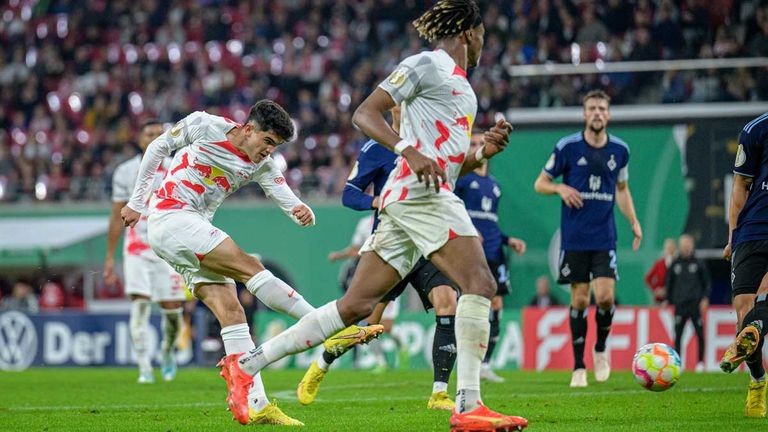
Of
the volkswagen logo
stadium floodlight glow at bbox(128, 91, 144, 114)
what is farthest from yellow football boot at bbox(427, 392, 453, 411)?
stadium floodlight glow at bbox(128, 91, 144, 114)

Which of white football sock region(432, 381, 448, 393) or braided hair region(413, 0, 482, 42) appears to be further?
white football sock region(432, 381, 448, 393)

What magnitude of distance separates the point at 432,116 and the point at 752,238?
7.63 feet

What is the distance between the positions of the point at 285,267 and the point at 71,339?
5.16 metres

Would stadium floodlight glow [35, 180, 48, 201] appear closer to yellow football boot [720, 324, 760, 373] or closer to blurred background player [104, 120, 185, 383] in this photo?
blurred background player [104, 120, 185, 383]

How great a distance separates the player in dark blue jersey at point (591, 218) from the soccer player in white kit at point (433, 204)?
179 inches

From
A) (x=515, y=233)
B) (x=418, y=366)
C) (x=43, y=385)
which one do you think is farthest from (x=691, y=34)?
(x=43, y=385)

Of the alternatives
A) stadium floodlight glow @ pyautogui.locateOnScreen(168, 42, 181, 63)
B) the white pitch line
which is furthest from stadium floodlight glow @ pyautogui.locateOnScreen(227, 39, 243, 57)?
the white pitch line

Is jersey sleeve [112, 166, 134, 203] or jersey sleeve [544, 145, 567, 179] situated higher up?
jersey sleeve [544, 145, 567, 179]

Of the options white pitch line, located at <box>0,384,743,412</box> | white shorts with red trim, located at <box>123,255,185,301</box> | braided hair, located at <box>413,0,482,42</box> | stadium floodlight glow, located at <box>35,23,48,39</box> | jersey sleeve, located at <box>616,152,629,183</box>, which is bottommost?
white pitch line, located at <box>0,384,743,412</box>

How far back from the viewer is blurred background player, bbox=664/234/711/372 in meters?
16.4

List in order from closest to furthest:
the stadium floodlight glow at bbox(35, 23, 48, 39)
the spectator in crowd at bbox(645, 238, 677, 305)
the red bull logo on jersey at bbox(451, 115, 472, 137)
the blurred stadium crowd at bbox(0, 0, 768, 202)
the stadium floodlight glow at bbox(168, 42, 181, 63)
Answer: the red bull logo on jersey at bbox(451, 115, 472, 137)
the spectator in crowd at bbox(645, 238, 677, 305)
the blurred stadium crowd at bbox(0, 0, 768, 202)
the stadium floodlight glow at bbox(168, 42, 181, 63)
the stadium floodlight glow at bbox(35, 23, 48, 39)

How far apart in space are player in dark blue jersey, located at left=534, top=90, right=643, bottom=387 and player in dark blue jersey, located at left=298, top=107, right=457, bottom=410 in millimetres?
2304

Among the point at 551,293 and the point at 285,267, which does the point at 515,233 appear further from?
the point at 285,267

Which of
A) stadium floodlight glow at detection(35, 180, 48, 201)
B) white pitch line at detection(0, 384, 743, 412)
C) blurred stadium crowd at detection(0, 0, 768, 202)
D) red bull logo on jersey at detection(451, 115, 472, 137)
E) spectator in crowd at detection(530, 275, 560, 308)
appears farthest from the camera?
stadium floodlight glow at detection(35, 180, 48, 201)
